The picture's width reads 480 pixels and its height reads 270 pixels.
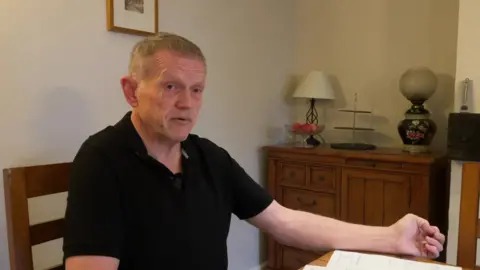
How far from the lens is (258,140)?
315cm

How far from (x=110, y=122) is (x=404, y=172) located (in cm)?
154

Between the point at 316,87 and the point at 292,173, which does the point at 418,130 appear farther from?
the point at 292,173

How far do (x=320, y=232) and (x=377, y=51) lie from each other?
202 centimetres

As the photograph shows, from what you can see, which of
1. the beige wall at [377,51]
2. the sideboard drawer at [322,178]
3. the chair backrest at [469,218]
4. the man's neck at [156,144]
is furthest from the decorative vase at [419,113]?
the man's neck at [156,144]

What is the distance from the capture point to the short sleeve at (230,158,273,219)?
1.43 m

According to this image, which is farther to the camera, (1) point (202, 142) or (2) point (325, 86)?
(2) point (325, 86)

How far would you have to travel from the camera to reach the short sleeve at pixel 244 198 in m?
1.43

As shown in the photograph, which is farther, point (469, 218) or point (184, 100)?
point (469, 218)

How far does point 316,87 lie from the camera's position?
3.04m

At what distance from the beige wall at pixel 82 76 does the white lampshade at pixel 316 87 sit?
0.33 m

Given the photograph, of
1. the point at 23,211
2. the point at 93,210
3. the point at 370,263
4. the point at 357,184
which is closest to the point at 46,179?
the point at 23,211

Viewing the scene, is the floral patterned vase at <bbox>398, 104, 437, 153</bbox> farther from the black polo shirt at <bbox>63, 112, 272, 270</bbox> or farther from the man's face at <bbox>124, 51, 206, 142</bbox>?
the man's face at <bbox>124, 51, 206, 142</bbox>

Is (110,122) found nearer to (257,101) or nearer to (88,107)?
(88,107)

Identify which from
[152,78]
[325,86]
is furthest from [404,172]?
[152,78]
